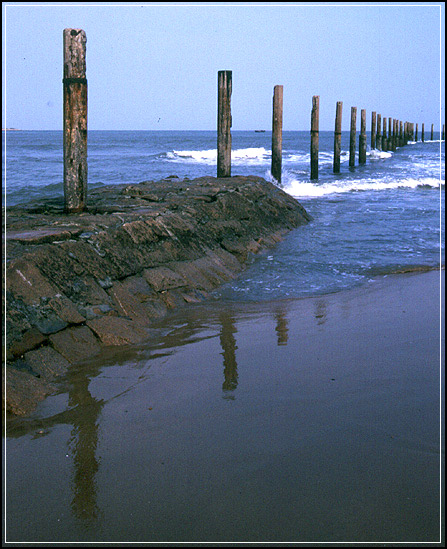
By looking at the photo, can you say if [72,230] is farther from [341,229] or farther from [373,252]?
[341,229]

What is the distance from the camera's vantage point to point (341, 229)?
10062 millimetres

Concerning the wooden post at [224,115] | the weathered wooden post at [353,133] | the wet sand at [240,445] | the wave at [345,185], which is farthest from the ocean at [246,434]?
the weathered wooden post at [353,133]

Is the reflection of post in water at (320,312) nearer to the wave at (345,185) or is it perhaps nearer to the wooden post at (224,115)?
the wooden post at (224,115)

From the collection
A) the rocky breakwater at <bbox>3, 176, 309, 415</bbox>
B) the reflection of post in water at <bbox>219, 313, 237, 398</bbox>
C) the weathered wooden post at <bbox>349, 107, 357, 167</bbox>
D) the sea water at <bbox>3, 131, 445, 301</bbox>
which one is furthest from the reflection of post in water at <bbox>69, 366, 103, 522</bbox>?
the weathered wooden post at <bbox>349, 107, 357, 167</bbox>

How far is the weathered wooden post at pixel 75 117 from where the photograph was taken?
19.3 feet

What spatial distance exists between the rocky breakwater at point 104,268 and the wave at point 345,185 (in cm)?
807

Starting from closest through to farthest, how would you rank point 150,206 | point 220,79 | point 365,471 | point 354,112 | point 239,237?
1. point 365,471
2. point 150,206
3. point 239,237
4. point 220,79
5. point 354,112

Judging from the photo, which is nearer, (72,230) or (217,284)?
(72,230)

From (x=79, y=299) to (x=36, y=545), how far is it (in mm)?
2465

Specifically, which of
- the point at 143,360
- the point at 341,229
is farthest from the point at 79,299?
the point at 341,229

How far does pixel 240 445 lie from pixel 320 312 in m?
2.56

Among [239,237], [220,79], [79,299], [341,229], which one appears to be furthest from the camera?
[220,79]

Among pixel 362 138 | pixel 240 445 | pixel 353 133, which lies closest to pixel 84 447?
pixel 240 445

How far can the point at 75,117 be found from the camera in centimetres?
607
